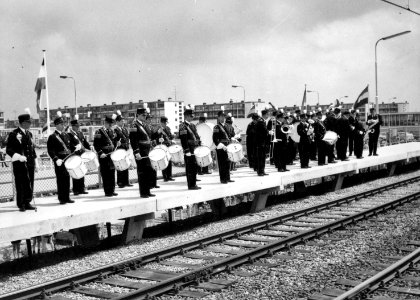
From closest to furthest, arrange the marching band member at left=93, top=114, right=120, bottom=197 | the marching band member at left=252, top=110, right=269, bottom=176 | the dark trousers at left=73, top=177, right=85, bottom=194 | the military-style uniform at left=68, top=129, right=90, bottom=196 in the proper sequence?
the military-style uniform at left=68, top=129, right=90, bottom=196, the marching band member at left=93, top=114, right=120, bottom=197, the dark trousers at left=73, top=177, right=85, bottom=194, the marching band member at left=252, top=110, right=269, bottom=176

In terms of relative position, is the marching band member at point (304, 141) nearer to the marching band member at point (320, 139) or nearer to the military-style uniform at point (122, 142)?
the marching band member at point (320, 139)

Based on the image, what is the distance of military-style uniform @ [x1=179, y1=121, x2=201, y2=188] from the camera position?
10.7 meters

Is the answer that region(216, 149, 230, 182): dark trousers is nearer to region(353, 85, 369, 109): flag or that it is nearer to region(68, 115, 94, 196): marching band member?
region(68, 115, 94, 196): marching band member

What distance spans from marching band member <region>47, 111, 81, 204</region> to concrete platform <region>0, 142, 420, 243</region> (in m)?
0.28

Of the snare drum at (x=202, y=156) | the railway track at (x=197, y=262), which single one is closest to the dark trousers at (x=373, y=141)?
the railway track at (x=197, y=262)

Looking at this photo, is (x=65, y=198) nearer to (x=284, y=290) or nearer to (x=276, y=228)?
(x=276, y=228)

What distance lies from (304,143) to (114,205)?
25.0ft

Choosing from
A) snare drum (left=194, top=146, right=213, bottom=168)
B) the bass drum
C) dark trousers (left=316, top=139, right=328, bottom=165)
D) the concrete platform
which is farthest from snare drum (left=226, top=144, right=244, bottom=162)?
dark trousers (left=316, top=139, right=328, bottom=165)

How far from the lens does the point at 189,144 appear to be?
10750 mm

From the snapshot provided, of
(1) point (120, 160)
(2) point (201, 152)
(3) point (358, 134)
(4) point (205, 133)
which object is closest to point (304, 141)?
(3) point (358, 134)

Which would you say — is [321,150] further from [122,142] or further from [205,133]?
[122,142]

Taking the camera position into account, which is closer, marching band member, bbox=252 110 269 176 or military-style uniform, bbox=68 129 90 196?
military-style uniform, bbox=68 129 90 196

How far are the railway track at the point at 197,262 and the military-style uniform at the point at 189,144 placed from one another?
66.7 inches

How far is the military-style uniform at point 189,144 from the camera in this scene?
10.7 m
